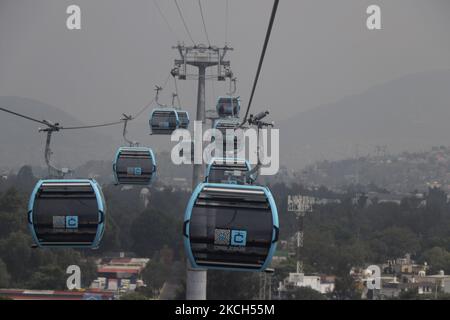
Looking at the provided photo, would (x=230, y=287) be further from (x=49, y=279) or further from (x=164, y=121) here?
(x=49, y=279)

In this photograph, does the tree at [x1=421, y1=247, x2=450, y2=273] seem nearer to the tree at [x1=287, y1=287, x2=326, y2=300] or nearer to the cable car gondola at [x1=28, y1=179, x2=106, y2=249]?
the tree at [x1=287, y1=287, x2=326, y2=300]

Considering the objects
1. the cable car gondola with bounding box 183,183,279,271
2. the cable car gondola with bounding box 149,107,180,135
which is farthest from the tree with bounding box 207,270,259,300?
the cable car gondola with bounding box 183,183,279,271

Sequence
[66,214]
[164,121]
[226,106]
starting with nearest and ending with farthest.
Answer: [66,214]
[164,121]
[226,106]

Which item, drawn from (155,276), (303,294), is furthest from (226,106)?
(155,276)

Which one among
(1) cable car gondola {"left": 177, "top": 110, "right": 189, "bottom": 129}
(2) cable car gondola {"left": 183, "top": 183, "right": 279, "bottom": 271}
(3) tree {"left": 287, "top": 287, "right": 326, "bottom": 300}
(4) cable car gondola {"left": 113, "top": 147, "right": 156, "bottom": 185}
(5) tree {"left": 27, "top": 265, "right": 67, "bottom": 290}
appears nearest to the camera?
(2) cable car gondola {"left": 183, "top": 183, "right": 279, "bottom": 271}

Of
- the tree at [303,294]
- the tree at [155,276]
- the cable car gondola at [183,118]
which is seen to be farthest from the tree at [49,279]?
the cable car gondola at [183,118]

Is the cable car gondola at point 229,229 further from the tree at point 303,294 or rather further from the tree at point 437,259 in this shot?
the tree at point 437,259
